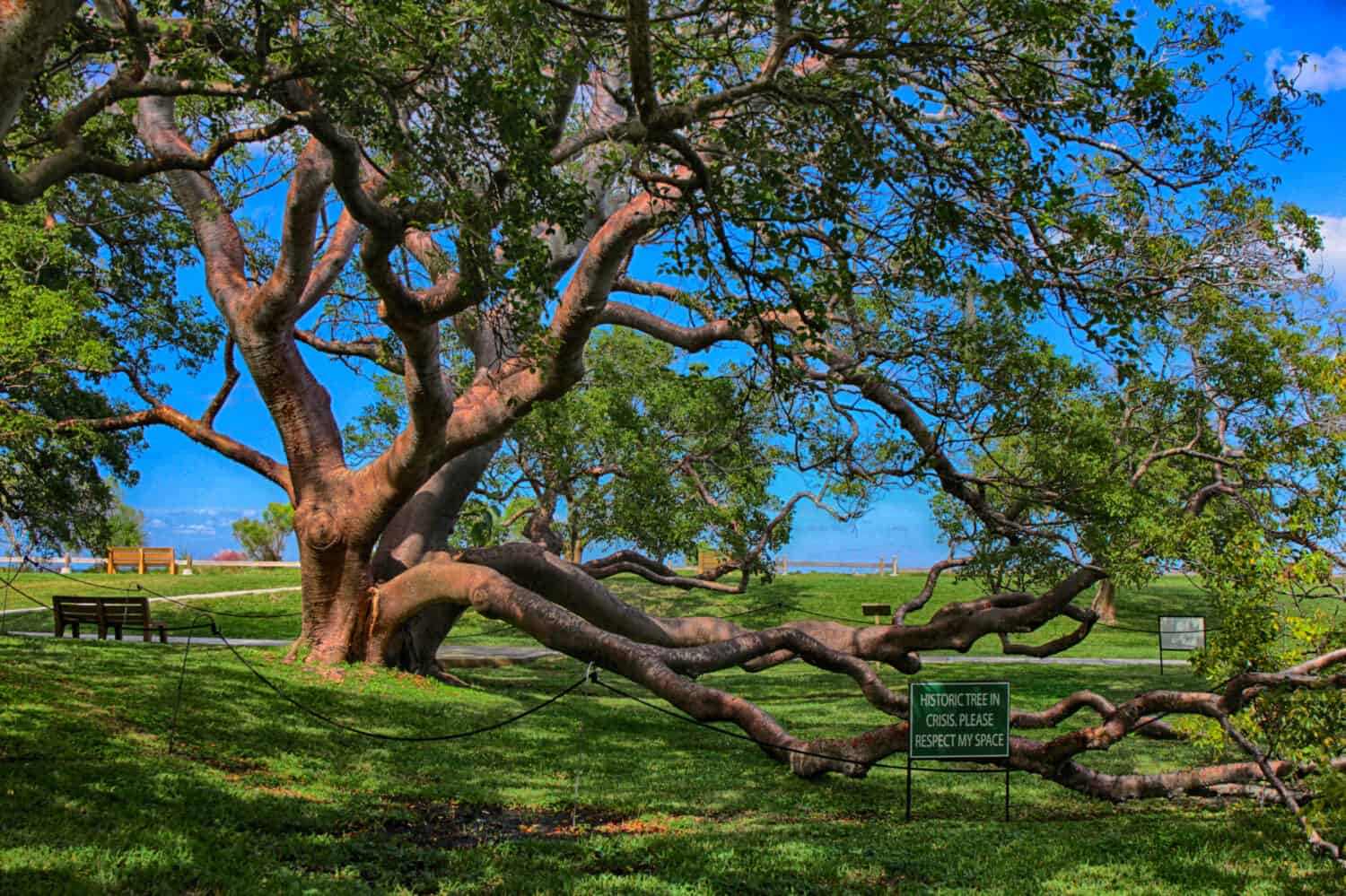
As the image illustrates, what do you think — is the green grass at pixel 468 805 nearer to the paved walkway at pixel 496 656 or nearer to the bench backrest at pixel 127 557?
the paved walkway at pixel 496 656

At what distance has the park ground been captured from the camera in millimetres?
5668

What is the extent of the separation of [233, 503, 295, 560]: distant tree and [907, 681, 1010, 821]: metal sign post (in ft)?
138

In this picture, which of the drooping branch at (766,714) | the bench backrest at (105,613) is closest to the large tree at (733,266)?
the drooping branch at (766,714)

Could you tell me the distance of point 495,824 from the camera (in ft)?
24.4

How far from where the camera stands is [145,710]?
9.32 m

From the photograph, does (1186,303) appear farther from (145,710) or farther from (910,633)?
(145,710)

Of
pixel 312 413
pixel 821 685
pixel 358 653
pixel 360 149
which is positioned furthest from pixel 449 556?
pixel 821 685

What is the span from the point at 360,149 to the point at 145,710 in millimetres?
5644

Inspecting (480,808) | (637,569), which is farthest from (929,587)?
(480,808)

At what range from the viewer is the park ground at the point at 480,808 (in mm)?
5668

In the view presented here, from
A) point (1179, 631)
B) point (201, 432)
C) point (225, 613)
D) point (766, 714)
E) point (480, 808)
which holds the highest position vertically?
point (201, 432)

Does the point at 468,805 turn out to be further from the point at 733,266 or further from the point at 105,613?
the point at 105,613

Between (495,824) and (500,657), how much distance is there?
549 inches

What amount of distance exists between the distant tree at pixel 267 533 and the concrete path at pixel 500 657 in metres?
23.8
